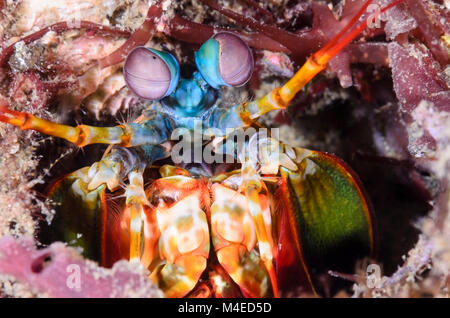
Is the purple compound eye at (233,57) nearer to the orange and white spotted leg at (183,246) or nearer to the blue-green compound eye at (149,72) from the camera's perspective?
the blue-green compound eye at (149,72)

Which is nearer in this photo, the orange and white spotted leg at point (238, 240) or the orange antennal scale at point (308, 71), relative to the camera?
the orange antennal scale at point (308, 71)

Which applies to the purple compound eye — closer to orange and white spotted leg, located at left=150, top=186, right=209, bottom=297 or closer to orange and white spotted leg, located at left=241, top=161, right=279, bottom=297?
orange and white spotted leg, located at left=241, top=161, right=279, bottom=297

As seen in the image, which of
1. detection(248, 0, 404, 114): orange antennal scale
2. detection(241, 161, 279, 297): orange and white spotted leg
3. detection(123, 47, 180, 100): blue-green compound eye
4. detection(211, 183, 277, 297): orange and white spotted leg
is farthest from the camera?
detection(211, 183, 277, 297): orange and white spotted leg

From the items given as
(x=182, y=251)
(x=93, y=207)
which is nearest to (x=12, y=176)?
(x=93, y=207)

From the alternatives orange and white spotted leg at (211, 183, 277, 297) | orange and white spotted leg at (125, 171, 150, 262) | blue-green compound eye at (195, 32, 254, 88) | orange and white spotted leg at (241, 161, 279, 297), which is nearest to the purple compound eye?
blue-green compound eye at (195, 32, 254, 88)

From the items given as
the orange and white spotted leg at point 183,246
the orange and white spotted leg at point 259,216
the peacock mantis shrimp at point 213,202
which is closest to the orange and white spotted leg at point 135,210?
the peacock mantis shrimp at point 213,202

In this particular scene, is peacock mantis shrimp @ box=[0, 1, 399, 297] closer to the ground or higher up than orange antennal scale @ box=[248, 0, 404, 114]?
closer to the ground

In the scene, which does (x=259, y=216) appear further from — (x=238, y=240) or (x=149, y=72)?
(x=149, y=72)

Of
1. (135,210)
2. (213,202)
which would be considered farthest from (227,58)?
(135,210)
